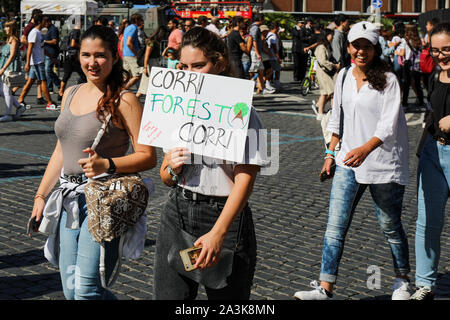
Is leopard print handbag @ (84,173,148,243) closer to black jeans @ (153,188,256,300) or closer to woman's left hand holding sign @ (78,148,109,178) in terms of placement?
woman's left hand holding sign @ (78,148,109,178)

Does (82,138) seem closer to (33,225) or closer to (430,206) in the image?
(33,225)

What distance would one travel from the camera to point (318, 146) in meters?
10.5

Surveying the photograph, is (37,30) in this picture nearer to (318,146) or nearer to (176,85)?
(318,146)

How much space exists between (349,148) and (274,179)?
381cm

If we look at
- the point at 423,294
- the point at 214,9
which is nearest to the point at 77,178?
the point at 423,294

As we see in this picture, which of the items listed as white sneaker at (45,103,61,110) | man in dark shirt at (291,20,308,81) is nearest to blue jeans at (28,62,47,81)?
white sneaker at (45,103,61,110)

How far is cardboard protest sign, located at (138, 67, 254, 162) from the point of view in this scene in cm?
272

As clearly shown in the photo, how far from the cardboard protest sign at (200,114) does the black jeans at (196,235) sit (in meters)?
0.23

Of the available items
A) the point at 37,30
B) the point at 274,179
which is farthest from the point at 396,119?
the point at 37,30

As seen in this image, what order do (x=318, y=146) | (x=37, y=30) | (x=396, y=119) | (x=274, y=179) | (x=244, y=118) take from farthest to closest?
(x=37, y=30), (x=318, y=146), (x=274, y=179), (x=396, y=119), (x=244, y=118)

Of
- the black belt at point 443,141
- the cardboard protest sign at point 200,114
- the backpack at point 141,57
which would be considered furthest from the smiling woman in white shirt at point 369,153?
the backpack at point 141,57

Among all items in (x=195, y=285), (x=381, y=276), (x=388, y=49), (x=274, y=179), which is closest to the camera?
(x=195, y=285)

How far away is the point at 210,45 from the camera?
2.73 meters

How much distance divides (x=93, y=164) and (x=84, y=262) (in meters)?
0.42
